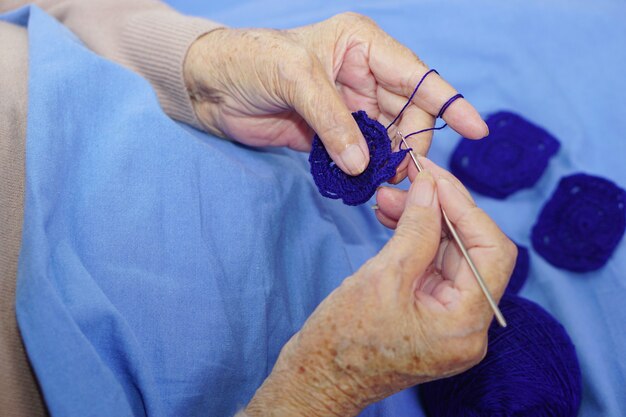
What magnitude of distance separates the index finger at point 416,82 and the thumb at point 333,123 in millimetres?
171

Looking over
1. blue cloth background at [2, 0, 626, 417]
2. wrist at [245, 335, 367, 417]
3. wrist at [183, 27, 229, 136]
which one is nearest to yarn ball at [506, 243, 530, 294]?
blue cloth background at [2, 0, 626, 417]

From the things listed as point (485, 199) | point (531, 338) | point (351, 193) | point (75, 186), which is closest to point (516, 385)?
point (531, 338)

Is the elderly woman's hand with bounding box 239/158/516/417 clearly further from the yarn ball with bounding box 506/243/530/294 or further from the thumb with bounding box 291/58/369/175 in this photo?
the yarn ball with bounding box 506/243/530/294

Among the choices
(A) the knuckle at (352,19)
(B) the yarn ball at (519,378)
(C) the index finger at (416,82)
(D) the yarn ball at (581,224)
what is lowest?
(B) the yarn ball at (519,378)

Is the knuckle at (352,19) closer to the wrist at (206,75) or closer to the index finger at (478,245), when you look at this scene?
the wrist at (206,75)

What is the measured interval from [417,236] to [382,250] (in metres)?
0.06

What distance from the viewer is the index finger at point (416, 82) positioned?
3.41ft

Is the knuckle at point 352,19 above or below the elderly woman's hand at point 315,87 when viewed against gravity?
above

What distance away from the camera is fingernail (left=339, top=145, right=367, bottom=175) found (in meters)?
0.95

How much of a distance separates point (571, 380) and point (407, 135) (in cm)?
60

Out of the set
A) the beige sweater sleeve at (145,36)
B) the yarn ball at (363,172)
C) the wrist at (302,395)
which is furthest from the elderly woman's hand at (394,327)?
the beige sweater sleeve at (145,36)

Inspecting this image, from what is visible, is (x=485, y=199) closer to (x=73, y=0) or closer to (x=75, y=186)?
(x=75, y=186)

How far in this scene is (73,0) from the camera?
138 cm

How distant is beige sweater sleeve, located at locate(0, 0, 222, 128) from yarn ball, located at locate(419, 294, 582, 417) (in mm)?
844
